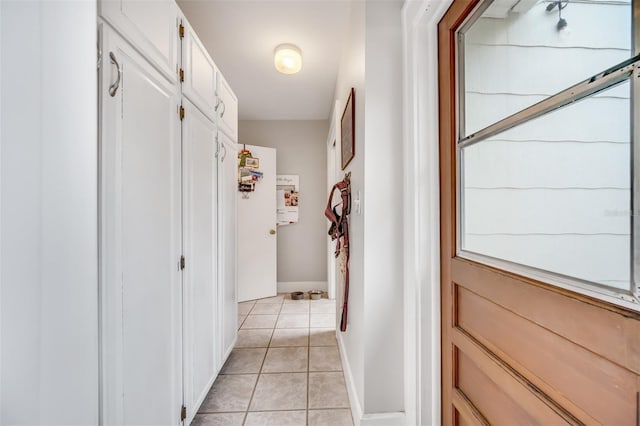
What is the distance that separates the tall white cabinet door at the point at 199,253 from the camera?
1358mm

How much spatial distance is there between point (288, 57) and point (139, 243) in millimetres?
1997

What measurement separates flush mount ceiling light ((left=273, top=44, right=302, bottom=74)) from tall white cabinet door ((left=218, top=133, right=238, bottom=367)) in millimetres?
849

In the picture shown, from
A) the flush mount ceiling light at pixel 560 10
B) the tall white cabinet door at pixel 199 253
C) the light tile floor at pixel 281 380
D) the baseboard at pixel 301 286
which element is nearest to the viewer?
the flush mount ceiling light at pixel 560 10

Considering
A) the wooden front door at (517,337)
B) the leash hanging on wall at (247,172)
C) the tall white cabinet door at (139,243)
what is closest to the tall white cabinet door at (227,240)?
the tall white cabinet door at (139,243)

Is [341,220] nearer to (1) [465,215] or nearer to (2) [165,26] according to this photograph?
(1) [465,215]

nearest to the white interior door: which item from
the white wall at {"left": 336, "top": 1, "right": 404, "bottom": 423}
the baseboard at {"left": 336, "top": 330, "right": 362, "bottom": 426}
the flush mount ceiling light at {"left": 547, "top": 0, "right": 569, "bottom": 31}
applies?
the baseboard at {"left": 336, "top": 330, "right": 362, "bottom": 426}

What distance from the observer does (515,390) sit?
685 millimetres

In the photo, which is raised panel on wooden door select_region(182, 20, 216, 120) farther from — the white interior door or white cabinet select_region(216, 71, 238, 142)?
the white interior door

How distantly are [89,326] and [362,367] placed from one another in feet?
3.82

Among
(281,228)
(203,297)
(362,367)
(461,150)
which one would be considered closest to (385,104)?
(461,150)

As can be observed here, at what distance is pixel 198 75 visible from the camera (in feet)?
4.92

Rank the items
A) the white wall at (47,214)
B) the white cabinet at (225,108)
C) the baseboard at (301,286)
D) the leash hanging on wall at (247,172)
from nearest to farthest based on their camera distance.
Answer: the white wall at (47,214), the white cabinet at (225,108), the leash hanging on wall at (247,172), the baseboard at (301,286)

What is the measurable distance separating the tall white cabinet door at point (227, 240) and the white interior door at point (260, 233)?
1532 mm

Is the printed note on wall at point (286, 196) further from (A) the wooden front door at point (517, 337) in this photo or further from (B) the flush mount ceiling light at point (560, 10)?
(B) the flush mount ceiling light at point (560, 10)
